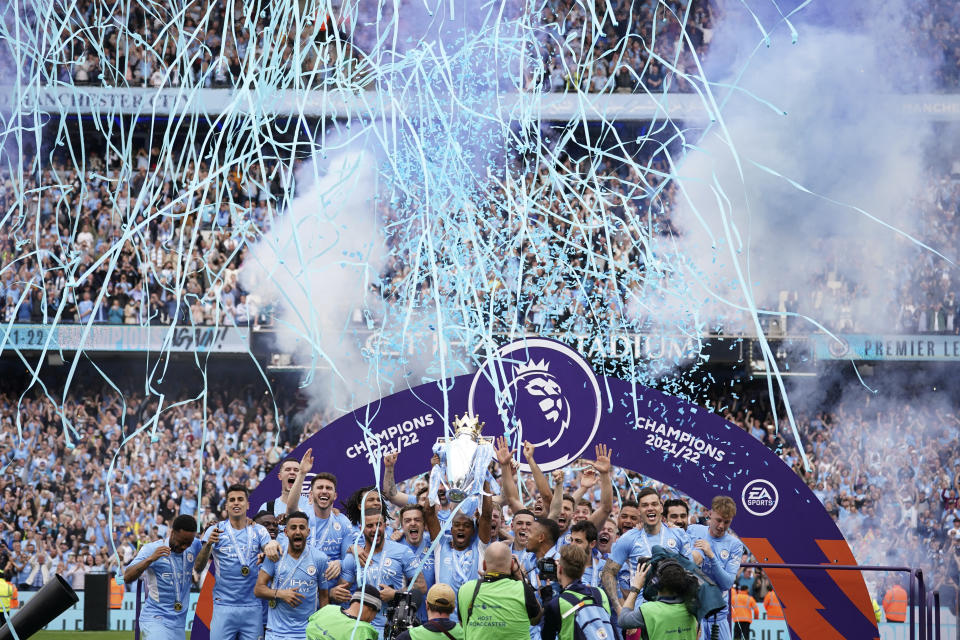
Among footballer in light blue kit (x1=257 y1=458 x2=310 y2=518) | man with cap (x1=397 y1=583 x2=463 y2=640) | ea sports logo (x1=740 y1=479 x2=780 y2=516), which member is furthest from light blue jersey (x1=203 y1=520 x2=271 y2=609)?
ea sports logo (x1=740 y1=479 x2=780 y2=516)

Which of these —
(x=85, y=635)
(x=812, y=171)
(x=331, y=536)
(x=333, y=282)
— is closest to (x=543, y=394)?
(x=331, y=536)

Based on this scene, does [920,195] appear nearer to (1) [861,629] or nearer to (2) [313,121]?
(2) [313,121]

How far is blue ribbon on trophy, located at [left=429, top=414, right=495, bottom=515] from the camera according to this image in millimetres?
8531

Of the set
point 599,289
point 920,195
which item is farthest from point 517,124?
point 920,195

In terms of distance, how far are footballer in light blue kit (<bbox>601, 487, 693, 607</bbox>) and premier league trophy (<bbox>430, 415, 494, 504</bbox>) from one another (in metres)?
1.03

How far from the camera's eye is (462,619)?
21.7 ft

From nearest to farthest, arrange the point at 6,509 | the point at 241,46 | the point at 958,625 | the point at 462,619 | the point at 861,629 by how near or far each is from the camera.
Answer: the point at 462,619 < the point at 861,629 < the point at 958,625 < the point at 6,509 < the point at 241,46

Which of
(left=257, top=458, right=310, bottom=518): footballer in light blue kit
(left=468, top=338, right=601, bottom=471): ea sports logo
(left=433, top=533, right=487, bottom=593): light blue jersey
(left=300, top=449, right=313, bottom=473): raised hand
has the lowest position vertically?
(left=433, top=533, right=487, bottom=593): light blue jersey

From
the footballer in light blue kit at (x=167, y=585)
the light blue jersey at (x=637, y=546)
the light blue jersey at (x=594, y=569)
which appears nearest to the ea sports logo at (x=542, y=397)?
the light blue jersey at (x=594, y=569)

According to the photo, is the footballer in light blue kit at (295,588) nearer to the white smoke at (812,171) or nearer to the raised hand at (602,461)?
the raised hand at (602,461)

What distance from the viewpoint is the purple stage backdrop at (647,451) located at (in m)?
9.67

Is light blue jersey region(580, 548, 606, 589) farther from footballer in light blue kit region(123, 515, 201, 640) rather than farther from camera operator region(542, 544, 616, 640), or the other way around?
footballer in light blue kit region(123, 515, 201, 640)

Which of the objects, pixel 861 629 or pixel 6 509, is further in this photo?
pixel 6 509

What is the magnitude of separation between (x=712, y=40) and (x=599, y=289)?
3718mm
